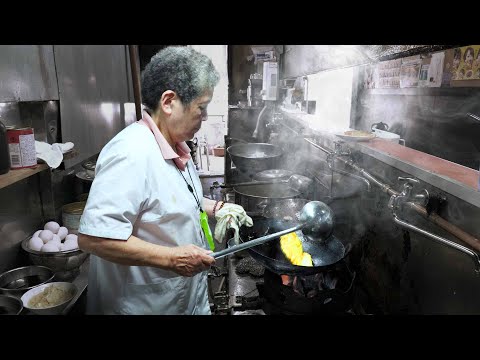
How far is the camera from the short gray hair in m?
1.74

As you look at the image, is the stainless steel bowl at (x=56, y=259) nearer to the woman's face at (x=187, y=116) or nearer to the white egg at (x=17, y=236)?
the white egg at (x=17, y=236)

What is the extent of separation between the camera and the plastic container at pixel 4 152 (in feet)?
7.27

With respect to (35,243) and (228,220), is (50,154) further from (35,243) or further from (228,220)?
(228,220)

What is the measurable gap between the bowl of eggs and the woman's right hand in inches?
61.3

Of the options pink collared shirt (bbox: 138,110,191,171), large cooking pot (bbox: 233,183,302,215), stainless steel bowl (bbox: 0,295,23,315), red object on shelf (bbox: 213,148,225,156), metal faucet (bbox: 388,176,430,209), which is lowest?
red object on shelf (bbox: 213,148,225,156)

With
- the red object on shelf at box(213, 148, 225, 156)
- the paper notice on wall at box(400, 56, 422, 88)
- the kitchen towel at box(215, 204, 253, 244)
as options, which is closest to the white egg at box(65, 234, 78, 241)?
the kitchen towel at box(215, 204, 253, 244)

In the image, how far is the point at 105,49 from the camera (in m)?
5.07

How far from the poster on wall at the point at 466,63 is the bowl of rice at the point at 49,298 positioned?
458cm

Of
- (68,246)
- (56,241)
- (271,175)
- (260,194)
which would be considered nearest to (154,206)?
(68,246)

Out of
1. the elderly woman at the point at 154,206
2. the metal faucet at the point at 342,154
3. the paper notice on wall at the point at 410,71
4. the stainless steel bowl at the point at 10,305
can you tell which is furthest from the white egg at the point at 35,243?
the paper notice on wall at the point at 410,71

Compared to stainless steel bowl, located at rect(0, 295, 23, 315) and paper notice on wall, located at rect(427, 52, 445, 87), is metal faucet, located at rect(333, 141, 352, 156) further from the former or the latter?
stainless steel bowl, located at rect(0, 295, 23, 315)

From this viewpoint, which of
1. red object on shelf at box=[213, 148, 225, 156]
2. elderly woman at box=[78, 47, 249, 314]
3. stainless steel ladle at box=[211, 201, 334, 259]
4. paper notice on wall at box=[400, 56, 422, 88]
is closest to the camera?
elderly woman at box=[78, 47, 249, 314]

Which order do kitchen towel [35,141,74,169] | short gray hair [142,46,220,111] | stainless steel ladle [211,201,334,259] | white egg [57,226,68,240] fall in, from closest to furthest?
short gray hair [142,46,220,111]
stainless steel ladle [211,201,334,259]
kitchen towel [35,141,74,169]
white egg [57,226,68,240]

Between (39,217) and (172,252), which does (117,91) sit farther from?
(172,252)
